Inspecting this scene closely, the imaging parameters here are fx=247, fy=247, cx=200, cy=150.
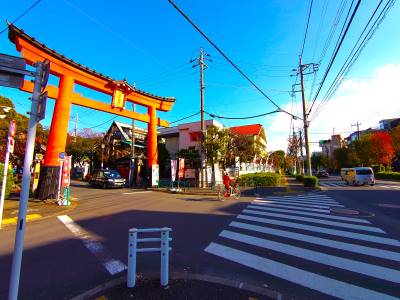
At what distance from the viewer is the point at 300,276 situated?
435 cm

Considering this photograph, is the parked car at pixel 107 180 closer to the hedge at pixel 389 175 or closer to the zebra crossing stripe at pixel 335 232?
the zebra crossing stripe at pixel 335 232

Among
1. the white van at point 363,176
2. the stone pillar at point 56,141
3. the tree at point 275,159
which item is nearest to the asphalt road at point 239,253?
the stone pillar at point 56,141

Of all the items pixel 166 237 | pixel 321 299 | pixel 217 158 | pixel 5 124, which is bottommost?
pixel 321 299

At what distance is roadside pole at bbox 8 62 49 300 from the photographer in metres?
2.99

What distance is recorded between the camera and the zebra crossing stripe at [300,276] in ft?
12.3

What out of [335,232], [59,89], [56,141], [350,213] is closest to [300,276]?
[335,232]

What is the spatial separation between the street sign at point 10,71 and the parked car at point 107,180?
2105 centimetres

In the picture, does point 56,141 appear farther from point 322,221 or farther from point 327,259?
point 327,259

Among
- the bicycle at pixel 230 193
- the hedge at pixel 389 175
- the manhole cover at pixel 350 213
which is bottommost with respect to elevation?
the manhole cover at pixel 350 213

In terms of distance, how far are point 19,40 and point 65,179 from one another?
7708 millimetres

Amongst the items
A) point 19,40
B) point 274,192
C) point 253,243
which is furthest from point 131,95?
point 253,243

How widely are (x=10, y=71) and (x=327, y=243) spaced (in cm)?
733

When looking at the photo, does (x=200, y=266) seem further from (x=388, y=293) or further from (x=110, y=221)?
(x=110, y=221)

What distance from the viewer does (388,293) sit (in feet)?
12.4
